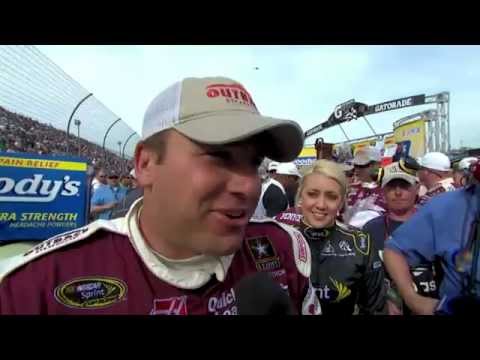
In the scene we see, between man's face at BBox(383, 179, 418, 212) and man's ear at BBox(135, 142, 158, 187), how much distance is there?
8.59 feet

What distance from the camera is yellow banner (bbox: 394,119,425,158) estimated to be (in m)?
12.3

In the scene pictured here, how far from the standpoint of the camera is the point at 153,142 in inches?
44.5

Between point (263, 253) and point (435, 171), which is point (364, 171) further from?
point (263, 253)

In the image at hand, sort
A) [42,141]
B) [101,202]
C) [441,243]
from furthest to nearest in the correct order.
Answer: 1. [42,141]
2. [101,202]
3. [441,243]

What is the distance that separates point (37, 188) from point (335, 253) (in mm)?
4426

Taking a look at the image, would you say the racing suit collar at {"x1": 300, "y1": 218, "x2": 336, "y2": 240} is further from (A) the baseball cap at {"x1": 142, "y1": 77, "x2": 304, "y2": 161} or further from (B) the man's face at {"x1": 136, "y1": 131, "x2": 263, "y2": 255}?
(B) the man's face at {"x1": 136, "y1": 131, "x2": 263, "y2": 255}

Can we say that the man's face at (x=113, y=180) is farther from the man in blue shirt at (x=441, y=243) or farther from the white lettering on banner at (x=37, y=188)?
the man in blue shirt at (x=441, y=243)

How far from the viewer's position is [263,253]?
140cm

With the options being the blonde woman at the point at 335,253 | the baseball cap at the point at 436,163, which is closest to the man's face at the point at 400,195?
the blonde woman at the point at 335,253

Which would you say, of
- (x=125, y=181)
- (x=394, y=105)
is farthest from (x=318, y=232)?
(x=394, y=105)
